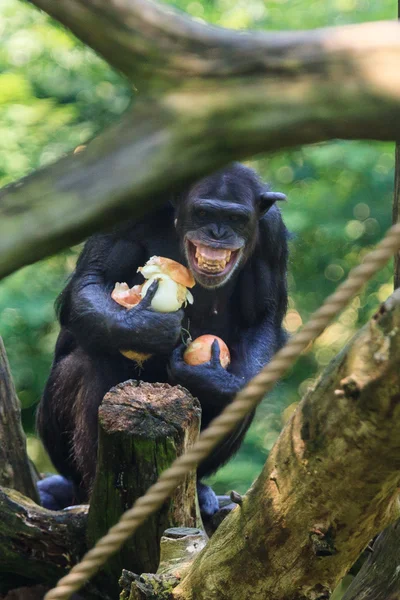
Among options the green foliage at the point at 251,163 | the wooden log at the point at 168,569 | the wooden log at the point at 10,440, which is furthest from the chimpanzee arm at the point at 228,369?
the green foliage at the point at 251,163

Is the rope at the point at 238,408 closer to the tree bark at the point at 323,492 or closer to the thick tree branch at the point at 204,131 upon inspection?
the tree bark at the point at 323,492

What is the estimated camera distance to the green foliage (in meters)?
7.69

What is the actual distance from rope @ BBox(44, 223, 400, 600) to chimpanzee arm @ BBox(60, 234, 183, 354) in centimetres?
257

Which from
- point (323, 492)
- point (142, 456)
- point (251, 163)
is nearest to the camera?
point (323, 492)

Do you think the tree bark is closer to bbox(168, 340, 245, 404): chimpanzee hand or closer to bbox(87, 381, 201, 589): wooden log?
bbox(87, 381, 201, 589): wooden log

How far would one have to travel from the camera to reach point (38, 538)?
4.55 metres

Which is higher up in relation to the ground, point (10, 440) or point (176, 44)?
point (176, 44)

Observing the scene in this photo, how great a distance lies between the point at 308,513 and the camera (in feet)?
9.12

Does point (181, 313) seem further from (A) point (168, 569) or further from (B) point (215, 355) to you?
(A) point (168, 569)

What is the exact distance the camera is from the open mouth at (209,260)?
501 centimetres

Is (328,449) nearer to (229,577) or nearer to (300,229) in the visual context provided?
(229,577)

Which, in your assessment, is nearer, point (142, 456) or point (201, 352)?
point (142, 456)

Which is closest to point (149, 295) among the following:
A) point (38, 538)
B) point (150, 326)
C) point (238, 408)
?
point (150, 326)

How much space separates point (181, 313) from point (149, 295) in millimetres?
249
